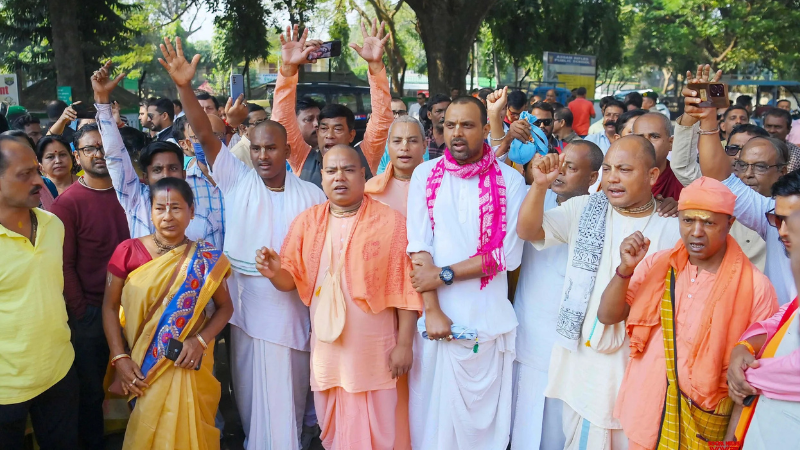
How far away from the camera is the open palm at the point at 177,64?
3.52 meters

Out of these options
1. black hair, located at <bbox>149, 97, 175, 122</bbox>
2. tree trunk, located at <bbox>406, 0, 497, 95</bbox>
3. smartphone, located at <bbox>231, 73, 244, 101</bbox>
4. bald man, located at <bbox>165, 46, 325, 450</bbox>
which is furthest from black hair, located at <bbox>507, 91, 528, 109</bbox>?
tree trunk, located at <bbox>406, 0, 497, 95</bbox>

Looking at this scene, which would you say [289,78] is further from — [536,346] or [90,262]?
[536,346]

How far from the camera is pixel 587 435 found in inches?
125

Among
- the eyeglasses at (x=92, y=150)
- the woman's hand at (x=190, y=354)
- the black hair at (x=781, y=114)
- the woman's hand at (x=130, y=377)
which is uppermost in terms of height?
the black hair at (x=781, y=114)

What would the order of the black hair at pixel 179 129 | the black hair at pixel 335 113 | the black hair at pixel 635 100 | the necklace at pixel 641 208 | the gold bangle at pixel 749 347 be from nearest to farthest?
the gold bangle at pixel 749 347 → the necklace at pixel 641 208 → the black hair at pixel 335 113 → the black hair at pixel 179 129 → the black hair at pixel 635 100

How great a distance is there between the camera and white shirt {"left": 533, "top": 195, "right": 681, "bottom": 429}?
301cm

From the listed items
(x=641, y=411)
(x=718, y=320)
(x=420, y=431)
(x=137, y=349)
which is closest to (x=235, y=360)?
(x=137, y=349)

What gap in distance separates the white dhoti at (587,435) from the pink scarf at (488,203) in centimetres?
80

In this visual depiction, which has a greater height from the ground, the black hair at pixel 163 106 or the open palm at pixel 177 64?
the open palm at pixel 177 64

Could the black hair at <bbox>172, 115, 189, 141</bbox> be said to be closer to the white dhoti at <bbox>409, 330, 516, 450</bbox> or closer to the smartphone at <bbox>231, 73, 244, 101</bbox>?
the smartphone at <bbox>231, 73, 244, 101</bbox>

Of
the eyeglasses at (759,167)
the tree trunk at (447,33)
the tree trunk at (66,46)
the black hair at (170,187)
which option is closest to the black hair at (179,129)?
the black hair at (170,187)

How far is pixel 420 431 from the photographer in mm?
3521

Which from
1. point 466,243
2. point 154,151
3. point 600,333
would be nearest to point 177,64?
point 154,151

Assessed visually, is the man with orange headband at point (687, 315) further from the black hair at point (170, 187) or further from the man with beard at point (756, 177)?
the black hair at point (170, 187)
